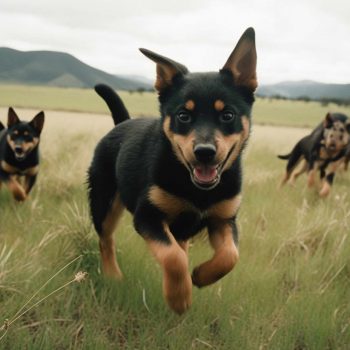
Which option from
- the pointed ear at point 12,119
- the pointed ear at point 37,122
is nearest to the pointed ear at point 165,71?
the pointed ear at point 37,122

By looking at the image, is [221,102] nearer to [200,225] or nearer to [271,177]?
[200,225]

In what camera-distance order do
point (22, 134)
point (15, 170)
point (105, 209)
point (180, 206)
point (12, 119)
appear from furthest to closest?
point (12, 119), point (22, 134), point (15, 170), point (105, 209), point (180, 206)

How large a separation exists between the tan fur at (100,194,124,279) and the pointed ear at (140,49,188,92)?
1110 mm

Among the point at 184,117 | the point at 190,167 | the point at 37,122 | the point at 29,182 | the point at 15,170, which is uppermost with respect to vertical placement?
the point at 184,117

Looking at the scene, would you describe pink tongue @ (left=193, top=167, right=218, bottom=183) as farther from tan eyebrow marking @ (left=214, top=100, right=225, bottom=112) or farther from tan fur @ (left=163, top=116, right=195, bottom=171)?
tan eyebrow marking @ (left=214, top=100, right=225, bottom=112)

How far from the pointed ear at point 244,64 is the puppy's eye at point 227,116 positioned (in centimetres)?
35

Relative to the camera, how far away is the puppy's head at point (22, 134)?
7.14 metres

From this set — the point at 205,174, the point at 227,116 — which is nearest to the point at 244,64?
the point at 227,116

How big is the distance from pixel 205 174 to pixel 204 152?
0.72ft

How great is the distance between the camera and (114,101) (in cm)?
448

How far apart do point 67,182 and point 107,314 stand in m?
3.68

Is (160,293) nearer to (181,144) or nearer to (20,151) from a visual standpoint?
(181,144)

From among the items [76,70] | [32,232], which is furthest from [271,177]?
[76,70]

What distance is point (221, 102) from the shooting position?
10.1 ft
